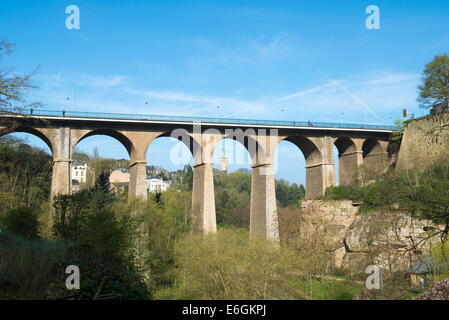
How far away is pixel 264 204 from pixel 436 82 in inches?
633

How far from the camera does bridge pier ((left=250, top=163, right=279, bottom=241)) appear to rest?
2525 cm

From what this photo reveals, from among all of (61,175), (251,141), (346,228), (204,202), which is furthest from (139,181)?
(346,228)

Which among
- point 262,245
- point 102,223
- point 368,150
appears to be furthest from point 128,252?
point 368,150

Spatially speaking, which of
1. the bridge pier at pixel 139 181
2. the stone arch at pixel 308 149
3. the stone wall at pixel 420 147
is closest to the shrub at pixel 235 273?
the bridge pier at pixel 139 181

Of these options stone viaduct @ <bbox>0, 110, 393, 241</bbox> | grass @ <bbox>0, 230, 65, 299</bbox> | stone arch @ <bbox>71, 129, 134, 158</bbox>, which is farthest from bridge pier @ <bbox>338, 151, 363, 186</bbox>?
grass @ <bbox>0, 230, 65, 299</bbox>

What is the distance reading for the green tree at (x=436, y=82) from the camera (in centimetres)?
2841

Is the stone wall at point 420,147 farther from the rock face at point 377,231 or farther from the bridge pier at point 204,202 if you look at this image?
the bridge pier at point 204,202

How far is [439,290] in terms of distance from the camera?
19.5 feet

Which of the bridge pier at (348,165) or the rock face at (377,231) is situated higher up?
the bridge pier at (348,165)

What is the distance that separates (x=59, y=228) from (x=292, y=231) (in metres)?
19.1

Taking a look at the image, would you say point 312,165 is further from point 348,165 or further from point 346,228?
point 346,228

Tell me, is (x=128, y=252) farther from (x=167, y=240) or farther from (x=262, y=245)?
(x=167, y=240)

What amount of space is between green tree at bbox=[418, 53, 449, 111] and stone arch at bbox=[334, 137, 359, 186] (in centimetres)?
621

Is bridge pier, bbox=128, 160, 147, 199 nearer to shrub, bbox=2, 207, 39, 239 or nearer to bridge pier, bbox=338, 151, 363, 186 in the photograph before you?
shrub, bbox=2, 207, 39, 239
